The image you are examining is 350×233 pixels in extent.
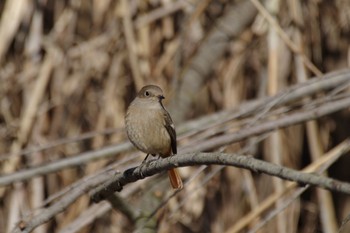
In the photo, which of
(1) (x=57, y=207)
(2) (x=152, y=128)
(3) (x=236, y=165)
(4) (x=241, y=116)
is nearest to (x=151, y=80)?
(4) (x=241, y=116)

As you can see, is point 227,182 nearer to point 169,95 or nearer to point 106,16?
point 169,95

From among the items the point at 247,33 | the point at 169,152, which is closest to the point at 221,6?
the point at 247,33

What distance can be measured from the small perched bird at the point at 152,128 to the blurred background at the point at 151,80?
35.4 inches

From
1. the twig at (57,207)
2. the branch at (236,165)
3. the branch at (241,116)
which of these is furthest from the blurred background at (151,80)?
the branch at (236,165)

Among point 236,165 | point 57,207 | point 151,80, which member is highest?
point 151,80

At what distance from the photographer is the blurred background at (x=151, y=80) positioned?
4383 millimetres

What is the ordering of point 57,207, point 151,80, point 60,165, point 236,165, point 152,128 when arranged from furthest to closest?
point 151,80 → point 60,165 → point 152,128 → point 57,207 → point 236,165

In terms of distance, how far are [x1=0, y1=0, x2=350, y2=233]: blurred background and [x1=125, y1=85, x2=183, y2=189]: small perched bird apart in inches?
35.4

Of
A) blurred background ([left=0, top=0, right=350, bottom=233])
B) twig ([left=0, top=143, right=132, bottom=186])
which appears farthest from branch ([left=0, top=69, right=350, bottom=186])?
blurred background ([left=0, top=0, right=350, bottom=233])

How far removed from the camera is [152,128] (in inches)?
130

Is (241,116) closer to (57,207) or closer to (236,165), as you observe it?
(57,207)

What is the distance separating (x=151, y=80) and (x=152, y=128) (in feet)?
4.03

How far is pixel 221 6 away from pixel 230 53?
0.33 meters

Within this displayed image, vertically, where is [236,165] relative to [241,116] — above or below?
below
